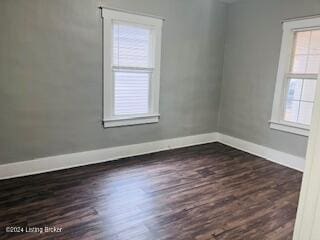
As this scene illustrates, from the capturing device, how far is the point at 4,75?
9.55 feet

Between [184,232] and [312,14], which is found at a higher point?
[312,14]

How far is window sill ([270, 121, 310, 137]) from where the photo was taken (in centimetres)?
368

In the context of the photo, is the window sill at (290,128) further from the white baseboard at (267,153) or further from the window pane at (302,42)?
the window pane at (302,42)

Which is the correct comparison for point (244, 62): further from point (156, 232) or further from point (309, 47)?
point (156, 232)

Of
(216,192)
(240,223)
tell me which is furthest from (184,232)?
(216,192)

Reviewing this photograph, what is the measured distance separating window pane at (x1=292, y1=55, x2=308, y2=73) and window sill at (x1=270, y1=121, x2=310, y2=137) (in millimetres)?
855

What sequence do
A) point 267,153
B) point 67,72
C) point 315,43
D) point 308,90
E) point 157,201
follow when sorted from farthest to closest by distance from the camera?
point 267,153 < point 308,90 < point 315,43 < point 67,72 < point 157,201

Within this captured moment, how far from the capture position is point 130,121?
3955 millimetres

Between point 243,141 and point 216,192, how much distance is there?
1.91 meters

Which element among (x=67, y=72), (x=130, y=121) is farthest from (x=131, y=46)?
(x=130, y=121)

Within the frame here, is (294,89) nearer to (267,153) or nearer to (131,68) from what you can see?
(267,153)

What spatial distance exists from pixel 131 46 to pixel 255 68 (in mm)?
2184

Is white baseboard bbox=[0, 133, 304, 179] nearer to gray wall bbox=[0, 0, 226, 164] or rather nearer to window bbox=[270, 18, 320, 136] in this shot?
gray wall bbox=[0, 0, 226, 164]

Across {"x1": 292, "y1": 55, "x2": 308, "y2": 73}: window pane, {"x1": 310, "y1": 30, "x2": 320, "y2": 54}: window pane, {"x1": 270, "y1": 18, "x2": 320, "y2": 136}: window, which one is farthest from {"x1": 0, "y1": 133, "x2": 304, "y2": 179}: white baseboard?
{"x1": 310, "y1": 30, "x2": 320, "y2": 54}: window pane
